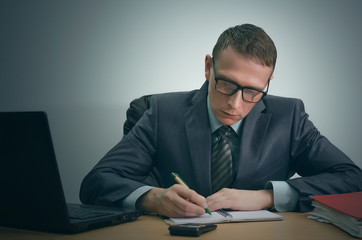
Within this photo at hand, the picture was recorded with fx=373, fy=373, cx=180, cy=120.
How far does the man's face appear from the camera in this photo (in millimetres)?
1569

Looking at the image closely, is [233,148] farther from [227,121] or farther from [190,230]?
[190,230]

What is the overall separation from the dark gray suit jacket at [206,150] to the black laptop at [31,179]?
494mm

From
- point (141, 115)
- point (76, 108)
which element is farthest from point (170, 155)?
point (76, 108)

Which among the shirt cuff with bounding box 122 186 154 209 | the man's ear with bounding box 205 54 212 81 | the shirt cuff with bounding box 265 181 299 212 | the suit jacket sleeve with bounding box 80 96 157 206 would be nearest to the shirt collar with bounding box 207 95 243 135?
the man's ear with bounding box 205 54 212 81

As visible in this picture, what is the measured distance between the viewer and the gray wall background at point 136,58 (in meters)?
2.58

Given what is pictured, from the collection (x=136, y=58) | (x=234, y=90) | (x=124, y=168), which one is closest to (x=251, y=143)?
(x=234, y=90)

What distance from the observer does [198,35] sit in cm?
261

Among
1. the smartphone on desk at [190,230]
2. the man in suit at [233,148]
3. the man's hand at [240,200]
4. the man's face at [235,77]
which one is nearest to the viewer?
the smartphone on desk at [190,230]

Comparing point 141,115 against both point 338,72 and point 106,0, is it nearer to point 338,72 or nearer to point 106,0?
point 106,0

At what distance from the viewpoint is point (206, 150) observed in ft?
5.63

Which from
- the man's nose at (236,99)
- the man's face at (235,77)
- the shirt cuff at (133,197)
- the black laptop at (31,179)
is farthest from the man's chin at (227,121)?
the black laptop at (31,179)

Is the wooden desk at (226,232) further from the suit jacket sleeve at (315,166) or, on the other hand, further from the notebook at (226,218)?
the suit jacket sleeve at (315,166)

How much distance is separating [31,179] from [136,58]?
1.76 meters

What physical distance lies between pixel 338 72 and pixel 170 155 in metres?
1.49
